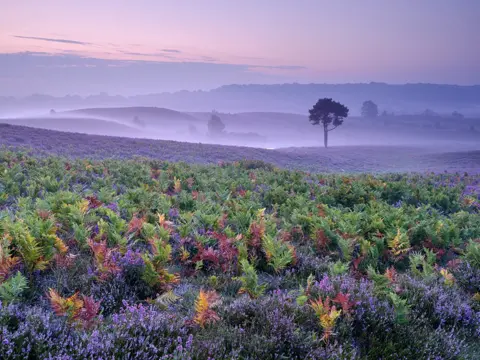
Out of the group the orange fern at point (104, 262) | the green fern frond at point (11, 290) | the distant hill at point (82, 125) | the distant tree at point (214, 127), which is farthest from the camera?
the distant tree at point (214, 127)

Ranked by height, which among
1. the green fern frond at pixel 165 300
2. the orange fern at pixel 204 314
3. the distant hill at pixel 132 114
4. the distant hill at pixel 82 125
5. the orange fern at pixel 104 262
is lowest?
the distant hill at pixel 82 125

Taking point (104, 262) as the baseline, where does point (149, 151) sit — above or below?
below

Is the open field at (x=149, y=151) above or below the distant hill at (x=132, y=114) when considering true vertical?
below

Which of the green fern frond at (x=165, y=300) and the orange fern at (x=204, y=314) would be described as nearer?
the orange fern at (x=204, y=314)

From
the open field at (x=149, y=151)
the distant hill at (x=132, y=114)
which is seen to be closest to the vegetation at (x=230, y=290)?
the open field at (x=149, y=151)

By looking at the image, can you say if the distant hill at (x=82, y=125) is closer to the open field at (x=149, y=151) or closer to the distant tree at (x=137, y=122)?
the distant tree at (x=137, y=122)

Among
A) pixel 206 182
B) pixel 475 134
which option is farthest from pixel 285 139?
pixel 206 182

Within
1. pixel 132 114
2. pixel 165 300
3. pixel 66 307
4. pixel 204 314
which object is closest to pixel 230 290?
pixel 165 300

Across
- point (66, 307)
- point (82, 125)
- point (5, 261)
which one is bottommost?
point (82, 125)

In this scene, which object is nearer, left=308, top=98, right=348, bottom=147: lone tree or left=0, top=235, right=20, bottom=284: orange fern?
left=0, top=235, right=20, bottom=284: orange fern

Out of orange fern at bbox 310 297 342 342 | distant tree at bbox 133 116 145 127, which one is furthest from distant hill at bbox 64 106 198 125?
orange fern at bbox 310 297 342 342

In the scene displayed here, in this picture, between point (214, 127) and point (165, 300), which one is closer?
point (165, 300)

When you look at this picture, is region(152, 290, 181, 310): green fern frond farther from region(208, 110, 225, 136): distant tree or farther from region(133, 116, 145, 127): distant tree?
region(133, 116, 145, 127): distant tree

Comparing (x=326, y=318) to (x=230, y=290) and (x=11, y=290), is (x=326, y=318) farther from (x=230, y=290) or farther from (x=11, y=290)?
(x=11, y=290)
